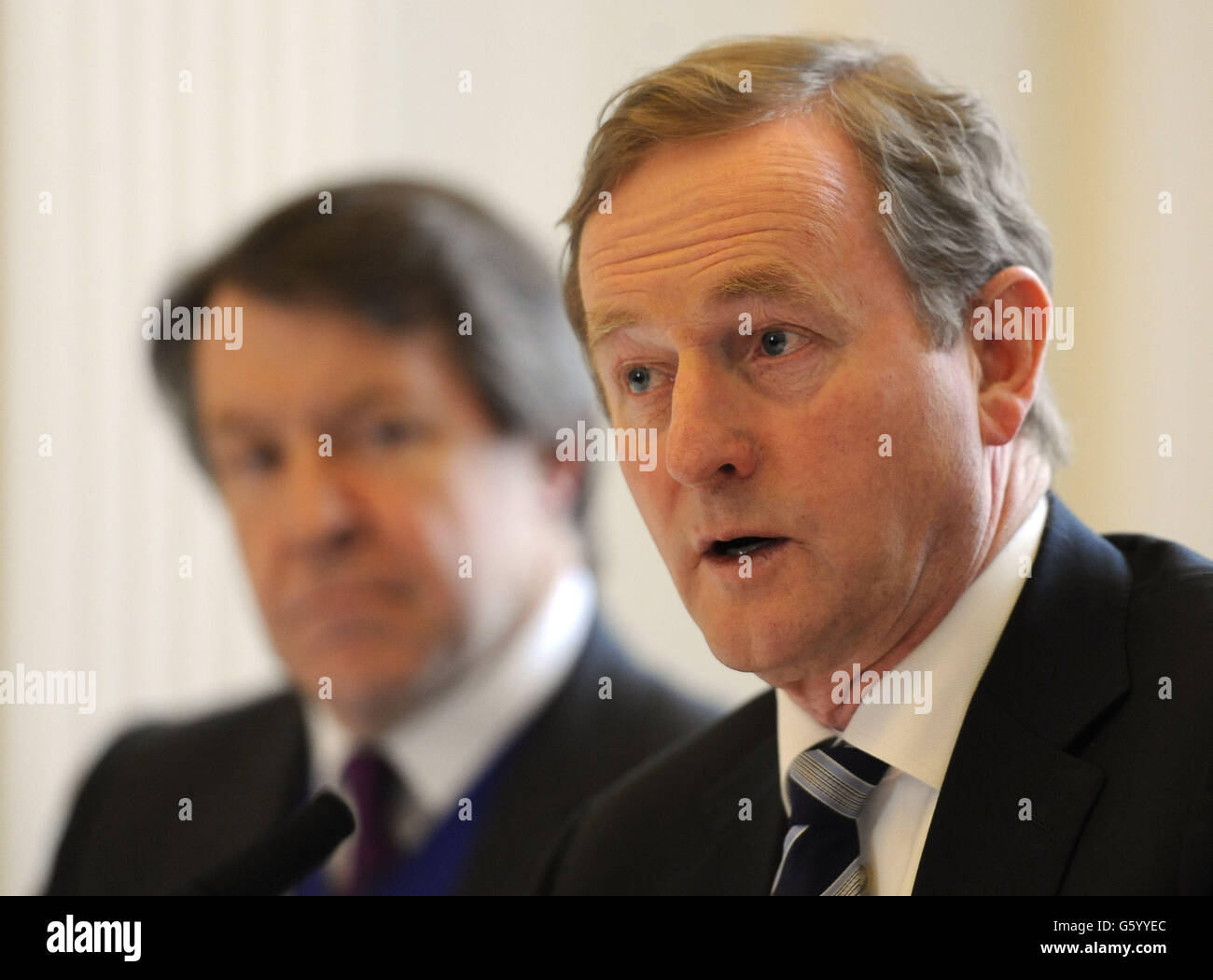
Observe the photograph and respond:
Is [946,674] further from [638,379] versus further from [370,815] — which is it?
[370,815]

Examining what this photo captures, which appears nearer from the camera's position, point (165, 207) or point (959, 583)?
point (959, 583)

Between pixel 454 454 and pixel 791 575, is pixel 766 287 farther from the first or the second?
pixel 454 454

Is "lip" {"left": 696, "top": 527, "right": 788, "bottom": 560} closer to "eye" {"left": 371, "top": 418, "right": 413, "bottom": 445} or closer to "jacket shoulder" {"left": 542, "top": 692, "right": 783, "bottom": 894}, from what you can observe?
"jacket shoulder" {"left": 542, "top": 692, "right": 783, "bottom": 894}

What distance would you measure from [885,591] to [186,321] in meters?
1.33

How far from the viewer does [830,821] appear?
1.14 meters

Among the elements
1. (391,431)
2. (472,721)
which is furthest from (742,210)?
(472,721)

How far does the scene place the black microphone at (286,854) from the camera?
1188mm

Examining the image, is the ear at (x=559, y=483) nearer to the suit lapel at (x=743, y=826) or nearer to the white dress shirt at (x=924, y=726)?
the suit lapel at (x=743, y=826)

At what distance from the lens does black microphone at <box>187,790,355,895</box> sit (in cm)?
119

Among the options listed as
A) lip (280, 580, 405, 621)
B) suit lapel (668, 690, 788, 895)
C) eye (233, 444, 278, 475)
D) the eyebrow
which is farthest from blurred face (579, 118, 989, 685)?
eye (233, 444, 278, 475)

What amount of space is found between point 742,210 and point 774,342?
111mm

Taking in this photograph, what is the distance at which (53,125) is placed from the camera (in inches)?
110

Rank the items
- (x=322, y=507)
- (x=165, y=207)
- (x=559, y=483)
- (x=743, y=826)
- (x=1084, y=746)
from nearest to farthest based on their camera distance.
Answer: (x=1084, y=746), (x=743, y=826), (x=322, y=507), (x=559, y=483), (x=165, y=207)

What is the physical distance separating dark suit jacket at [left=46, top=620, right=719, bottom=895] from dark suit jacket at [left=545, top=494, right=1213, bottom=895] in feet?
1.58
